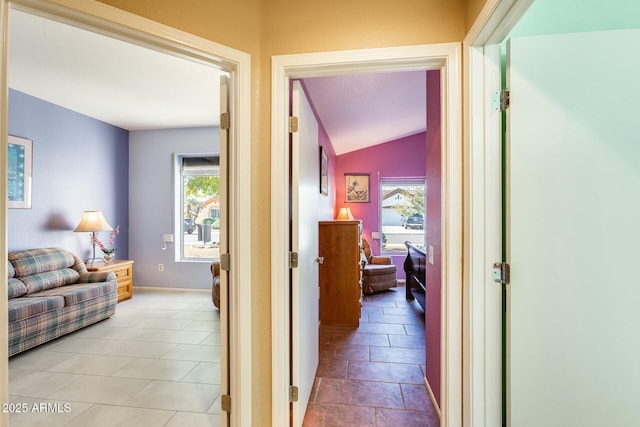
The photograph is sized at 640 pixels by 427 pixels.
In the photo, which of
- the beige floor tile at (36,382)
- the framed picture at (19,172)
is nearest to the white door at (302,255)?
the beige floor tile at (36,382)

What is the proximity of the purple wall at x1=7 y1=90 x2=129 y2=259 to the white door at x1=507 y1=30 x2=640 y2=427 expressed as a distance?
4598 millimetres

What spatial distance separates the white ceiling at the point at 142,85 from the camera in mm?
2195

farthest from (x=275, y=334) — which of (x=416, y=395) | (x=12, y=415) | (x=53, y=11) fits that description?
(x=12, y=415)

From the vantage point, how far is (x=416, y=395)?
1920 millimetres

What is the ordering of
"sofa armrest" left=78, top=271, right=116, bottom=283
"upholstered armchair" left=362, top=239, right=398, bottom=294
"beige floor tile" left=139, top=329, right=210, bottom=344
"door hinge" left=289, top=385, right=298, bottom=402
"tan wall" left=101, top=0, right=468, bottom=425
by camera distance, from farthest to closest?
"upholstered armchair" left=362, top=239, right=398, bottom=294 < "sofa armrest" left=78, top=271, right=116, bottom=283 < "beige floor tile" left=139, top=329, right=210, bottom=344 < "door hinge" left=289, top=385, right=298, bottom=402 < "tan wall" left=101, top=0, right=468, bottom=425

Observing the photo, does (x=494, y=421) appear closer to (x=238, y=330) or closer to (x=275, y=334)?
(x=275, y=334)

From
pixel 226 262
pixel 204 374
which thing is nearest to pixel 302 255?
pixel 226 262

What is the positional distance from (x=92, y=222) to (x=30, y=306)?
57.1 inches

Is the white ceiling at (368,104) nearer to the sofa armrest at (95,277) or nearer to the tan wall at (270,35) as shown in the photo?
the tan wall at (270,35)

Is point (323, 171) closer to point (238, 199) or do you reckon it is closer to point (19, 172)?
point (238, 199)

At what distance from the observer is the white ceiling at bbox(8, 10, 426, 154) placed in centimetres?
220

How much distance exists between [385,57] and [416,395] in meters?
2.10

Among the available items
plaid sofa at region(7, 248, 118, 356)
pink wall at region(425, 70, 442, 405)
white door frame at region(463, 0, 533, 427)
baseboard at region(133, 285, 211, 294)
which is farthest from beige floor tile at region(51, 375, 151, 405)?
baseboard at region(133, 285, 211, 294)

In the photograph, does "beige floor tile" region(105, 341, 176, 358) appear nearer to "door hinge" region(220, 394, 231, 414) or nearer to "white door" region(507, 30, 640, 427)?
"door hinge" region(220, 394, 231, 414)
